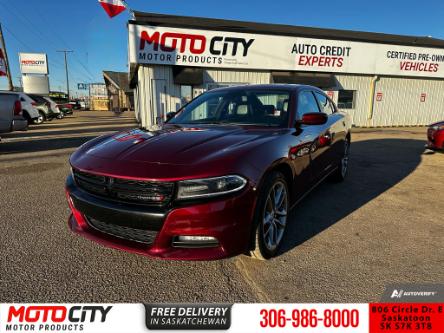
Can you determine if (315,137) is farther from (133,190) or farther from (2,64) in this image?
(2,64)

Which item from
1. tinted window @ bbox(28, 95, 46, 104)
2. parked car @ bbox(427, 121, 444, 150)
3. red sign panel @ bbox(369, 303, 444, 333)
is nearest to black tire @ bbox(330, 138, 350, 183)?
red sign panel @ bbox(369, 303, 444, 333)

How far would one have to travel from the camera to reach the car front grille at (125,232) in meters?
2.21

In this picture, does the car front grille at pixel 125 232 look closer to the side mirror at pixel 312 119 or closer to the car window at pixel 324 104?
the side mirror at pixel 312 119

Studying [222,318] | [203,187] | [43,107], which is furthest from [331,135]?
[43,107]

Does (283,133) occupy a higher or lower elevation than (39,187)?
higher

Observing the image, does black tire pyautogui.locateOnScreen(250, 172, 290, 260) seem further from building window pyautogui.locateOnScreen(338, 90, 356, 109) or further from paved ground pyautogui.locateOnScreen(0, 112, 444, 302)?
building window pyautogui.locateOnScreen(338, 90, 356, 109)

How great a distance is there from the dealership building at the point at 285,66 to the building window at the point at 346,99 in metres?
0.05

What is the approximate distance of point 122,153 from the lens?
7.98ft

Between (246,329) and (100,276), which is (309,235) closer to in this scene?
(246,329)

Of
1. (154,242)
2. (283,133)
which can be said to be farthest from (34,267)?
(283,133)

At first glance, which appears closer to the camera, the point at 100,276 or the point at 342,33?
the point at 100,276

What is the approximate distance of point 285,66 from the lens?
15016mm

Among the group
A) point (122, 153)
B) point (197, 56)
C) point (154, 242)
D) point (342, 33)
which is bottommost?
point (154, 242)

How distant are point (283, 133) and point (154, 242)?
1578 mm
